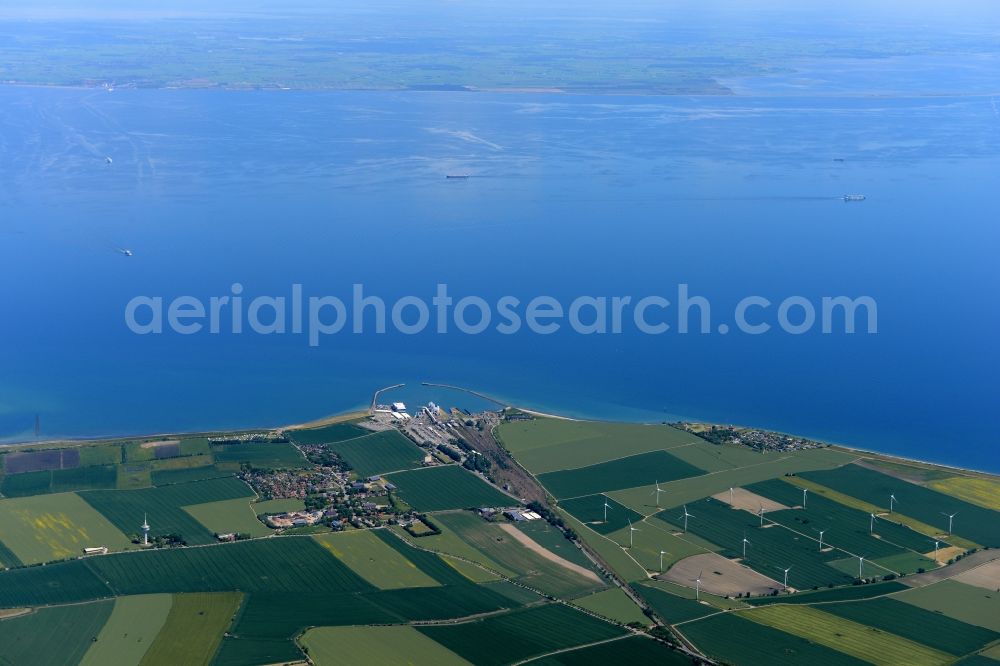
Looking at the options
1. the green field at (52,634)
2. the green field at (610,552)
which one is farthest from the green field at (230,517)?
the green field at (610,552)

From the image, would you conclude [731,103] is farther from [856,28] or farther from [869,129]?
[856,28]

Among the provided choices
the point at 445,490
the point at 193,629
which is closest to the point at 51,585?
the point at 193,629

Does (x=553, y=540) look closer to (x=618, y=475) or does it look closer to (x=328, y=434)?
(x=618, y=475)

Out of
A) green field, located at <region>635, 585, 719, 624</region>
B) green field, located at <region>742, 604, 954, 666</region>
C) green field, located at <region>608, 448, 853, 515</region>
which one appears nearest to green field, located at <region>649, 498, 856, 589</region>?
green field, located at <region>608, 448, 853, 515</region>

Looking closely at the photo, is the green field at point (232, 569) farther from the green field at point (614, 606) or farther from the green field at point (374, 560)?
the green field at point (614, 606)

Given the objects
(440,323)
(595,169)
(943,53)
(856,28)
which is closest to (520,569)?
(440,323)

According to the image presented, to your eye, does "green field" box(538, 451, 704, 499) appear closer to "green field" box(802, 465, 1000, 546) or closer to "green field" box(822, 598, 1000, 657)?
"green field" box(802, 465, 1000, 546)
